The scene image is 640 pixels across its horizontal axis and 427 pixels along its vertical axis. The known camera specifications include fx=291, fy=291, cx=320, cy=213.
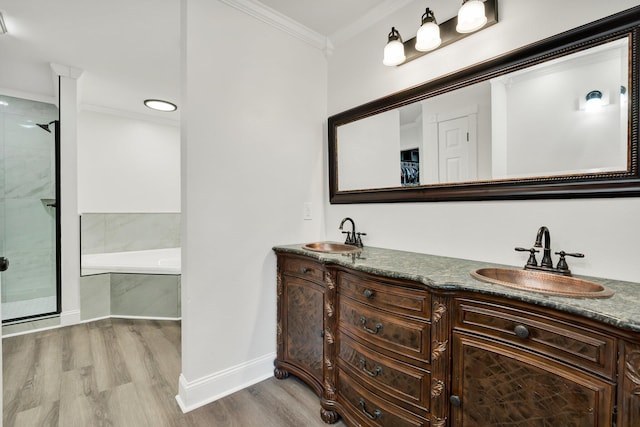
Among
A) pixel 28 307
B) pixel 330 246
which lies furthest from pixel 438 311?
pixel 28 307

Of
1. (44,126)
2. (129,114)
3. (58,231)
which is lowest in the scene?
(58,231)

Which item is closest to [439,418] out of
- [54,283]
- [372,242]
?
[372,242]

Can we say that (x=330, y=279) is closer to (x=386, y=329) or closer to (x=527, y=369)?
(x=386, y=329)

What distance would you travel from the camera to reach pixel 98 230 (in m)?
3.76

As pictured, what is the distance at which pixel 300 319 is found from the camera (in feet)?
6.19

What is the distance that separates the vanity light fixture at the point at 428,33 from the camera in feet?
5.21

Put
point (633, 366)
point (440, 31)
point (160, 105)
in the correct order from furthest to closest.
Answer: point (160, 105)
point (440, 31)
point (633, 366)

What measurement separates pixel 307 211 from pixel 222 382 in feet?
4.26

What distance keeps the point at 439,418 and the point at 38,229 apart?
13.6 ft

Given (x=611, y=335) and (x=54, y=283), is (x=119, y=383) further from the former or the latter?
(x=611, y=335)

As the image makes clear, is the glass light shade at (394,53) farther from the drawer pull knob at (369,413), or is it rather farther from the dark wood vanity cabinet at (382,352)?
the drawer pull knob at (369,413)

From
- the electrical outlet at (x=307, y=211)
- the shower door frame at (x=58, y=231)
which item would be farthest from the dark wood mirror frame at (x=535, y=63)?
the shower door frame at (x=58, y=231)

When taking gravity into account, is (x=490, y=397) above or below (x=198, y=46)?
below

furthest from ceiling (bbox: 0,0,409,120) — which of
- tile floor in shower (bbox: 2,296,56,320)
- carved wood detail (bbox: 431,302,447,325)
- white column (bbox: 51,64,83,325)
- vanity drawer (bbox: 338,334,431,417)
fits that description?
tile floor in shower (bbox: 2,296,56,320)
